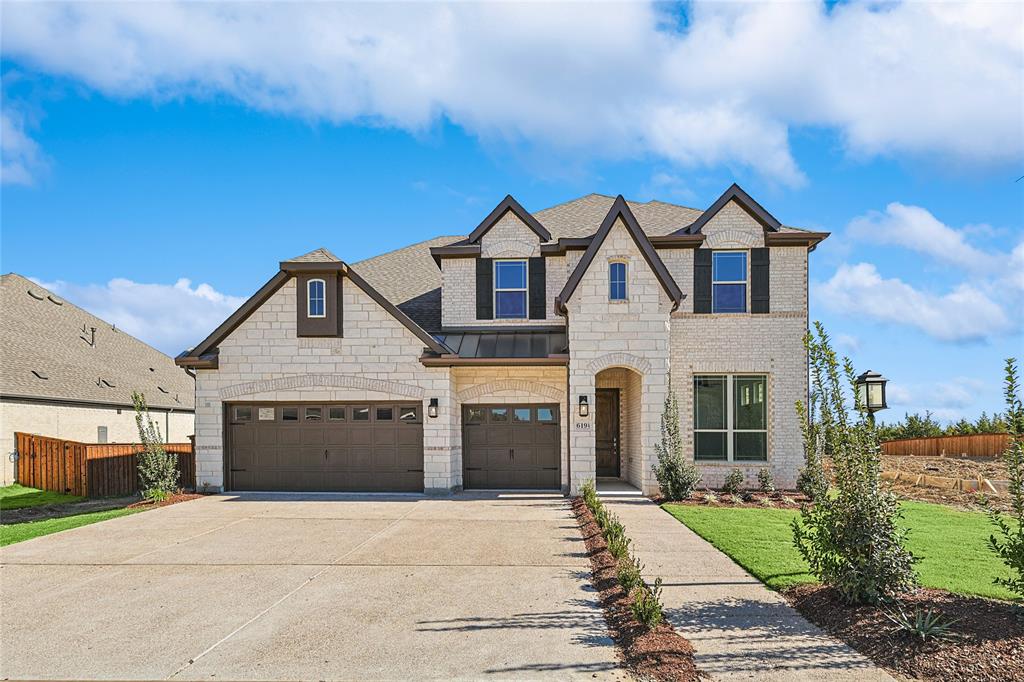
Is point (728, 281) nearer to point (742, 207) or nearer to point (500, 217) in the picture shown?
point (742, 207)

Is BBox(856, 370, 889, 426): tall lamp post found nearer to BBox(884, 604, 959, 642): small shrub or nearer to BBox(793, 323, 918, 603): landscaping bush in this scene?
BBox(793, 323, 918, 603): landscaping bush

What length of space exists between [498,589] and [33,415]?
782 inches

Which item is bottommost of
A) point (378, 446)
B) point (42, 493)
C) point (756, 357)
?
point (42, 493)

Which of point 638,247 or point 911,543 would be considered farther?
point 638,247

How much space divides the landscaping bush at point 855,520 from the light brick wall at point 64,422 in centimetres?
1930

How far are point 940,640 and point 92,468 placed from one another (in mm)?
18568

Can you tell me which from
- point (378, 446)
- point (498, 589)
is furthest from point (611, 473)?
point (498, 589)

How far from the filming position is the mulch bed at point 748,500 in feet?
48.6

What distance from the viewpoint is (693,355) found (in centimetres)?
1777

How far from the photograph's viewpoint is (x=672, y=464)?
50.5 ft

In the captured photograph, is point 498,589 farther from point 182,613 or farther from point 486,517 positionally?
point 486,517

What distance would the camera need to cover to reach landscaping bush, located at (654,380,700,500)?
1523 centimetres

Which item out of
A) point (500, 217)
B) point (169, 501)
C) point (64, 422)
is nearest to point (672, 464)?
point (500, 217)

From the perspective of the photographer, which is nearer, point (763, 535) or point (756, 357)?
point (763, 535)
